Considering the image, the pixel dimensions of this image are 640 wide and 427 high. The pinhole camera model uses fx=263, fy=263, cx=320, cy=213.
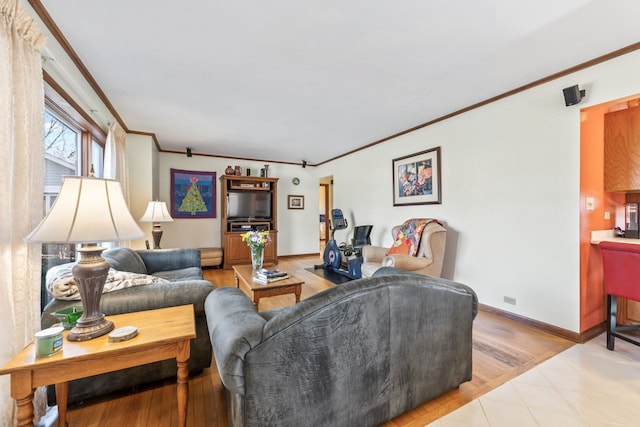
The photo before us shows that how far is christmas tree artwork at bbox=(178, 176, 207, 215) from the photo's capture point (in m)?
5.36

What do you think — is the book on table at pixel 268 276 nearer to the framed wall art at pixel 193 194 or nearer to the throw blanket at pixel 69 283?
the throw blanket at pixel 69 283

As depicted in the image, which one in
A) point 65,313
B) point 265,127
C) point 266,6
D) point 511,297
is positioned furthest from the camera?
point 265,127

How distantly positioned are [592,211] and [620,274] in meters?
0.60

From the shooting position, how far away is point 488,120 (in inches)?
115

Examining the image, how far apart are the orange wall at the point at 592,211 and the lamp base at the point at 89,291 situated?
3434 millimetres

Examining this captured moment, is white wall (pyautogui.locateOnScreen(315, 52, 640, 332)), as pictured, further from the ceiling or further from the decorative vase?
the decorative vase

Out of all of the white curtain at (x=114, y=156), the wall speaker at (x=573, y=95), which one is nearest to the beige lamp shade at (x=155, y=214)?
the white curtain at (x=114, y=156)

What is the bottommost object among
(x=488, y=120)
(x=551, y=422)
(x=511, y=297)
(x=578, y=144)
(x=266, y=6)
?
(x=551, y=422)

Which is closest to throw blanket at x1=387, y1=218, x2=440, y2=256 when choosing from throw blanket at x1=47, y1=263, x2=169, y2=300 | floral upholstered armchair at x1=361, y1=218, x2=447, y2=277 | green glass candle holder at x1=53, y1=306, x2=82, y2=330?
floral upholstered armchair at x1=361, y1=218, x2=447, y2=277

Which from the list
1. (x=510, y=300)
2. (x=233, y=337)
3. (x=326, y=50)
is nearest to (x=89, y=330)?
(x=233, y=337)

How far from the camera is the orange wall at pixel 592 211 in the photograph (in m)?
2.27

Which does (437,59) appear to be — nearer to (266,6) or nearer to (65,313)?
(266,6)

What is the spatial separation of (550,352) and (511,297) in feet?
2.27

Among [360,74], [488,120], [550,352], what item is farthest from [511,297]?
[360,74]
